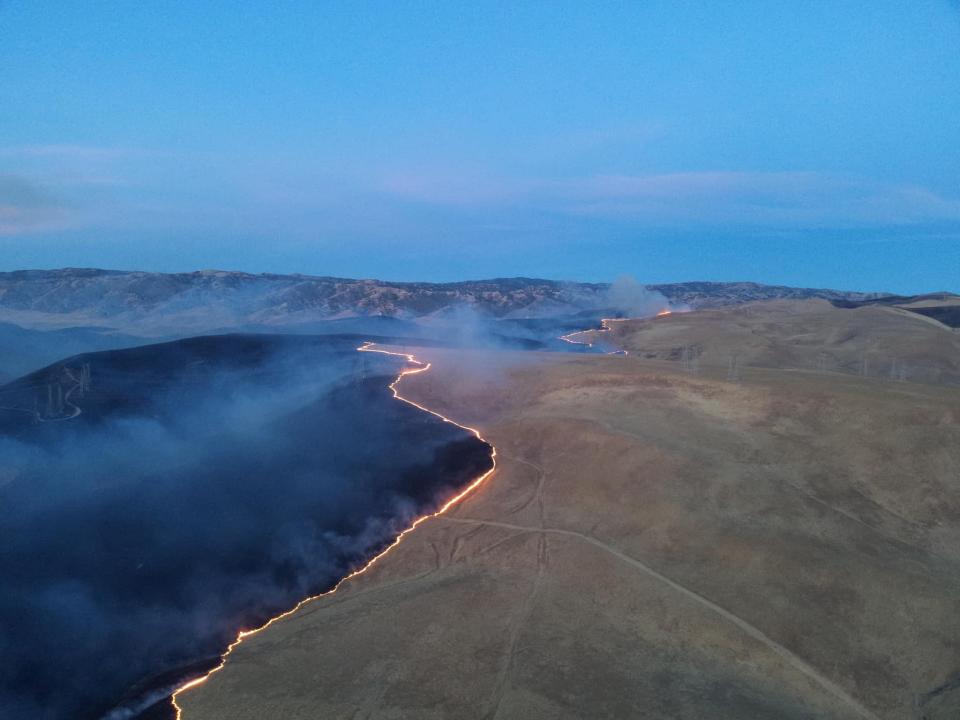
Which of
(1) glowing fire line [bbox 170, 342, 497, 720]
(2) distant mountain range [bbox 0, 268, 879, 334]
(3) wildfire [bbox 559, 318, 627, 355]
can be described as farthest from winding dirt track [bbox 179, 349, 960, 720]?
(2) distant mountain range [bbox 0, 268, 879, 334]

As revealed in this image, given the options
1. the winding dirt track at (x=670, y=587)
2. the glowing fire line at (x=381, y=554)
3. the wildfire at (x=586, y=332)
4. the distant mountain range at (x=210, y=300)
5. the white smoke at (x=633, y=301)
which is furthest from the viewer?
the white smoke at (x=633, y=301)

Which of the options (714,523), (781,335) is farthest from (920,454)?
(781,335)

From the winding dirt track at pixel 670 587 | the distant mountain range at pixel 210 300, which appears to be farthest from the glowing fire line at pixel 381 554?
the distant mountain range at pixel 210 300

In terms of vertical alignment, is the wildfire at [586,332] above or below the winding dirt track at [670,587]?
above

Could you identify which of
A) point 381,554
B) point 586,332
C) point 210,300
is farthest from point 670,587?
point 210,300

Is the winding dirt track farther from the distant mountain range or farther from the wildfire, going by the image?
the distant mountain range

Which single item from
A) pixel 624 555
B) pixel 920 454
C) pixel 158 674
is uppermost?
pixel 920 454

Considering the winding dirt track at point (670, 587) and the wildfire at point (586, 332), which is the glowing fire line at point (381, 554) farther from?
the wildfire at point (586, 332)

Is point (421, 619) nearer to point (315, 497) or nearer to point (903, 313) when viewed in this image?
point (315, 497)

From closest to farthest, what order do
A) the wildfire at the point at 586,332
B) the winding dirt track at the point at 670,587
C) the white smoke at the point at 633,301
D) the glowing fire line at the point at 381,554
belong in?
the winding dirt track at the point at 670,587
the glowing fire line at the point at 381,554
the wildfire at the point at 586,332
the white smoke at the point at 633,301
